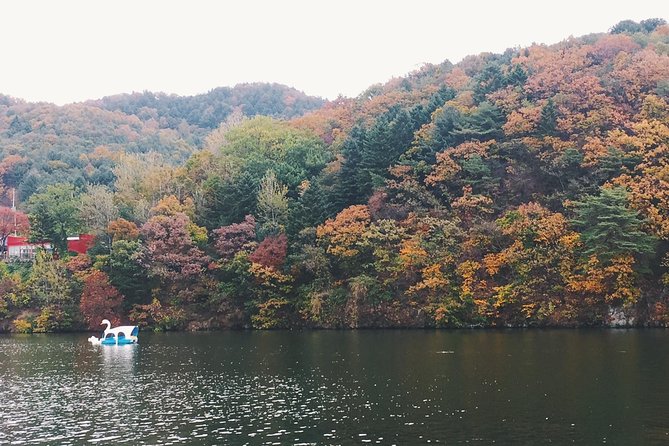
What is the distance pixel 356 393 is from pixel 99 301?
48.8 metres

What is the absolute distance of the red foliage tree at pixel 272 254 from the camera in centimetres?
7219

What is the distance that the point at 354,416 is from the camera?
27906mm

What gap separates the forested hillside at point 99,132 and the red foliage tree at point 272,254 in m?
38.6

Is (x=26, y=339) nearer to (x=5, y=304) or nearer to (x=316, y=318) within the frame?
(x=5, y=304)

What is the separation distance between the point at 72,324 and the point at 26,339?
9.54m

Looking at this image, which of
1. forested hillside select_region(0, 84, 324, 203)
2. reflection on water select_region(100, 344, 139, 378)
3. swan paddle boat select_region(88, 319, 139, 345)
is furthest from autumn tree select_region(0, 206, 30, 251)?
reflection on water select_region(100, 344, 139, 378)

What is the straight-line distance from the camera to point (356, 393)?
3259cm

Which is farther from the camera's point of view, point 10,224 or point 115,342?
point 10,224

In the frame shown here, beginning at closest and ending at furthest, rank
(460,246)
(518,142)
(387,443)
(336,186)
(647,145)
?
(387,443) → (647,145) → (460,246) → (518,142) → (336,186)

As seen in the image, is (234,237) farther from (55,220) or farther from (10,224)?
(10,224)

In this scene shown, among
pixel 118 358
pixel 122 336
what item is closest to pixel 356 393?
pixel 118 358

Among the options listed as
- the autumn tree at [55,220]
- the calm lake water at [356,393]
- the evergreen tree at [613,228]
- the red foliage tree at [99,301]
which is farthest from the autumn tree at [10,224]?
the evergreen tree at [613,228]

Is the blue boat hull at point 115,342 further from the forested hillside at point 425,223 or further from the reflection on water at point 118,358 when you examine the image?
the forested hillside at point 425,223

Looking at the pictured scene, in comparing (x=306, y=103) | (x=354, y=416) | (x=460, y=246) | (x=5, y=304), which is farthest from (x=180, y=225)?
(x=306, y=103)
